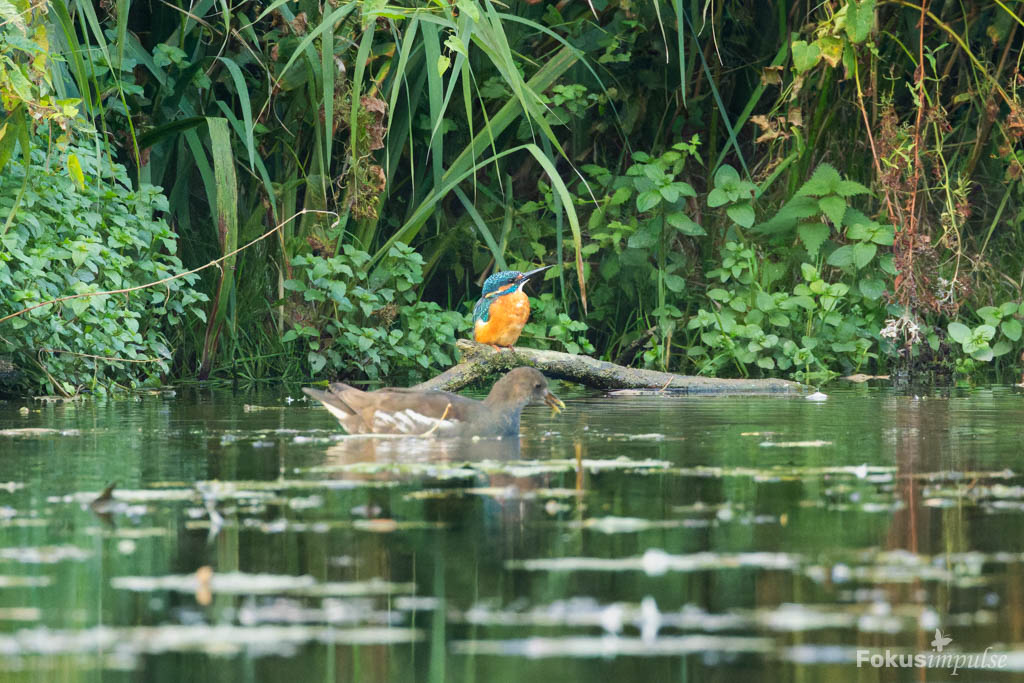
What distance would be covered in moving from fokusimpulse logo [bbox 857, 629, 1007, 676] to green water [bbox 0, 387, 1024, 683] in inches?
0.5

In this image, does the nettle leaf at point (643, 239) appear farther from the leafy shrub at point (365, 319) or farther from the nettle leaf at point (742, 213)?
the leafy shrub at point (365, 319)

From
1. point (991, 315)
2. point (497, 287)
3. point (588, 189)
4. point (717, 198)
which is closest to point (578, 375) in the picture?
point (497, 287)

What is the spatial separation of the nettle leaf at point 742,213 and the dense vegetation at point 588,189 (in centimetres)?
4

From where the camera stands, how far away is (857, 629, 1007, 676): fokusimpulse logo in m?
2.53

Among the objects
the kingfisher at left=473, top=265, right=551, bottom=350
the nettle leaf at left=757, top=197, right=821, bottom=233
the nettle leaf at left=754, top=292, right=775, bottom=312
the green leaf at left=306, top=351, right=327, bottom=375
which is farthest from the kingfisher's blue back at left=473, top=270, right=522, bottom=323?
the nettle leaf at left=757, top=197, right=821, bottom=233

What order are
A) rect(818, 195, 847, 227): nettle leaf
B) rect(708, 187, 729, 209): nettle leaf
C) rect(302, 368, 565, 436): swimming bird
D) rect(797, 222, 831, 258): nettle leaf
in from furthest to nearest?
rect(708, 187, 729, 209): nettle leaf
rect(797, 222, 831, 258): nettle leaf
rect(818, 195, 847, 227): nettle leaf
rect(302, 368, 565, 436): swimming bird

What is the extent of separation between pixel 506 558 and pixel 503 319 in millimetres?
5481

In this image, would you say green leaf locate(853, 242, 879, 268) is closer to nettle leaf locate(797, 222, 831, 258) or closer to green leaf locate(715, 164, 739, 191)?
nettle leaf locate(797, 222, 831, 258)

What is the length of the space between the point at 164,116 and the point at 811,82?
4.35 metres

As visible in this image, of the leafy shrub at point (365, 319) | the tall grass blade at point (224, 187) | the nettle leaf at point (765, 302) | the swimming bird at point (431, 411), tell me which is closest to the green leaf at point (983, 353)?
the nettle leaf at point (765, 302)

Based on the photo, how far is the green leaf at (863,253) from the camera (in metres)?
9.76

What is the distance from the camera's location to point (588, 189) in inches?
368

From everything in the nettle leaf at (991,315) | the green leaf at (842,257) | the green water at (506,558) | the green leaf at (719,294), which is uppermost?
the green leaf at (842,257)

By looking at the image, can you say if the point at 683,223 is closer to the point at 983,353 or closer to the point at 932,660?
the point at 983,353
